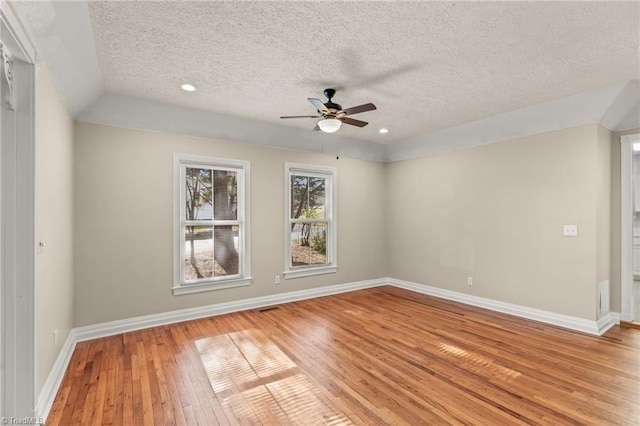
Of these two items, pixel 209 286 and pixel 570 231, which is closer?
pixel 570 231

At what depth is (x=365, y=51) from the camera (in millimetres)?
2578

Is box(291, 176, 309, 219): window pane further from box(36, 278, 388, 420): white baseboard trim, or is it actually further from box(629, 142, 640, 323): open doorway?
box(629, 142, 640, 323): open doorway

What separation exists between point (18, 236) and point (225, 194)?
259 cm

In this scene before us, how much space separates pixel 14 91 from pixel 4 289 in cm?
121

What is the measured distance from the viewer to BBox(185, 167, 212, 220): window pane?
13.4ft

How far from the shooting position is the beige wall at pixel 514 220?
3609 mm

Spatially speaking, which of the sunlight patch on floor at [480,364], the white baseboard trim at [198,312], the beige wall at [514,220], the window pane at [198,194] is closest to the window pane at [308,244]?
the white baseboard trim at [198,312]

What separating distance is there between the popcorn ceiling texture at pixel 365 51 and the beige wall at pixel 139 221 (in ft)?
2.13

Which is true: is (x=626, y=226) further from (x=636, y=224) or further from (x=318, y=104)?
(x=318, y=104)

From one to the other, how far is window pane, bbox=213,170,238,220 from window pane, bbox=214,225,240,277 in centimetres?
19

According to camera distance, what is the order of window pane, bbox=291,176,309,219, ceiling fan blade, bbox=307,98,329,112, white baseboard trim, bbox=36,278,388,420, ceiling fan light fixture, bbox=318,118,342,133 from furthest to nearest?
window pane, bbox=291,176,309,219
ceiling fan light fixture, bbox=318,118,342,133
ceiling fan blade, bbox=307,98,329,112
white baseboard trim, bbox=36,278,388,420

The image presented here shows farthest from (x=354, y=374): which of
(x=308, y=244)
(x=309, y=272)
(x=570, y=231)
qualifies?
(x=570, y=231)

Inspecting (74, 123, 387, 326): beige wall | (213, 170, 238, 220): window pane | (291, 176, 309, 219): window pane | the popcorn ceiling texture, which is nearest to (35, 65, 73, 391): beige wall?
(74, 123, 387, 326): beige wall

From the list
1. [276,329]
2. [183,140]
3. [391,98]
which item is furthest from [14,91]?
[391,98]
